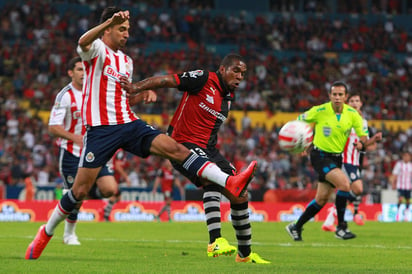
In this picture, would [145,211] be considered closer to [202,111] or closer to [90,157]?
[202,111]

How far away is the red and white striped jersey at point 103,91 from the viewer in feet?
27.6

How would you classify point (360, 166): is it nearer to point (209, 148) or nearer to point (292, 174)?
point (209, 148)

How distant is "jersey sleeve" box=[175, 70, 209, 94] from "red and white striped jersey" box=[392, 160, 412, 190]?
63.1 feet

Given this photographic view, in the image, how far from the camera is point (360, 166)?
16016 millimetres

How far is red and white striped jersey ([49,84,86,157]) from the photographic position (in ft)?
37.4

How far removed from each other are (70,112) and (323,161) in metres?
4.36

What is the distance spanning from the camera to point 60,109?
37.3 feet

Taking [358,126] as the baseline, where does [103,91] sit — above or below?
above

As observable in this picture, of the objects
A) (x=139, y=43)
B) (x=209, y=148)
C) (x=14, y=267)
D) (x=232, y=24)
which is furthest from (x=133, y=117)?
(x=232, y=24)

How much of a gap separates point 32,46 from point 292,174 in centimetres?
1260

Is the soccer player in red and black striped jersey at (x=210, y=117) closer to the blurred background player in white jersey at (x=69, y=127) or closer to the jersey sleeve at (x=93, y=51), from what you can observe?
the jersey sleeve at (x=93, y=51)

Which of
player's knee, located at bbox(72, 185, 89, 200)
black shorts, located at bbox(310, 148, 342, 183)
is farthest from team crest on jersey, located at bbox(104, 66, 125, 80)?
black shorts, located at bbox(310, 148, 342, 183)

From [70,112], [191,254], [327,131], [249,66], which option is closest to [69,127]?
[70,112]

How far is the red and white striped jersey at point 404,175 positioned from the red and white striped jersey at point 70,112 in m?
17.5
